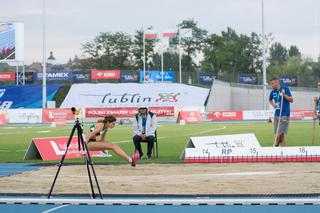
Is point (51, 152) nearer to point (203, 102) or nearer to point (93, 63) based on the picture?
point (203, 102)

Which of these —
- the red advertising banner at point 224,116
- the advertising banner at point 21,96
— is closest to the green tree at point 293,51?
the advertising banner at point 21,96

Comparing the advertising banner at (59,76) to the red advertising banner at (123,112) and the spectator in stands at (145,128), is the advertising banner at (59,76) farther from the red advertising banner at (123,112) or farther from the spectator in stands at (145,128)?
the spectator in stands at (145,128)

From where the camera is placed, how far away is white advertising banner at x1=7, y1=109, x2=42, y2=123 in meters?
54.7

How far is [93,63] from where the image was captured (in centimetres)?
11538

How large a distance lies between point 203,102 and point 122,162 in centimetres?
5394

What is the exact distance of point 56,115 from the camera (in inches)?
2108

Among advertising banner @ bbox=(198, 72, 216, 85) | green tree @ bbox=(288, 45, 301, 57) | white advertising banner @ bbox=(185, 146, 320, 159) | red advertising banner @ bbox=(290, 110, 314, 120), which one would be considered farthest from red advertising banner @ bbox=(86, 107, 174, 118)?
green tree @ bbox=(288, 45, 301, 57)

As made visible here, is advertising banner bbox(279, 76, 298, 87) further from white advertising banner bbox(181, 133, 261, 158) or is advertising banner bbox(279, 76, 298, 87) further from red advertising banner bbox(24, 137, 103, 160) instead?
red advertising banner bbox(24, 137, 103, 160)

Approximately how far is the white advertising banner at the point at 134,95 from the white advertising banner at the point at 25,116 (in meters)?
17.6

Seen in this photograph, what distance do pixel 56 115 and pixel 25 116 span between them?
320cm

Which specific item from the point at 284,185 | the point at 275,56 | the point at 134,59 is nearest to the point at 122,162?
the point at 284,185

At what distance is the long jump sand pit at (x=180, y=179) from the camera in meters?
10.9

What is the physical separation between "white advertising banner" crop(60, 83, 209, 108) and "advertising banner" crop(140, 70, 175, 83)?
6604 millimetres

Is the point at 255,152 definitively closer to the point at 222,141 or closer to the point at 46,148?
the point at 222,141
